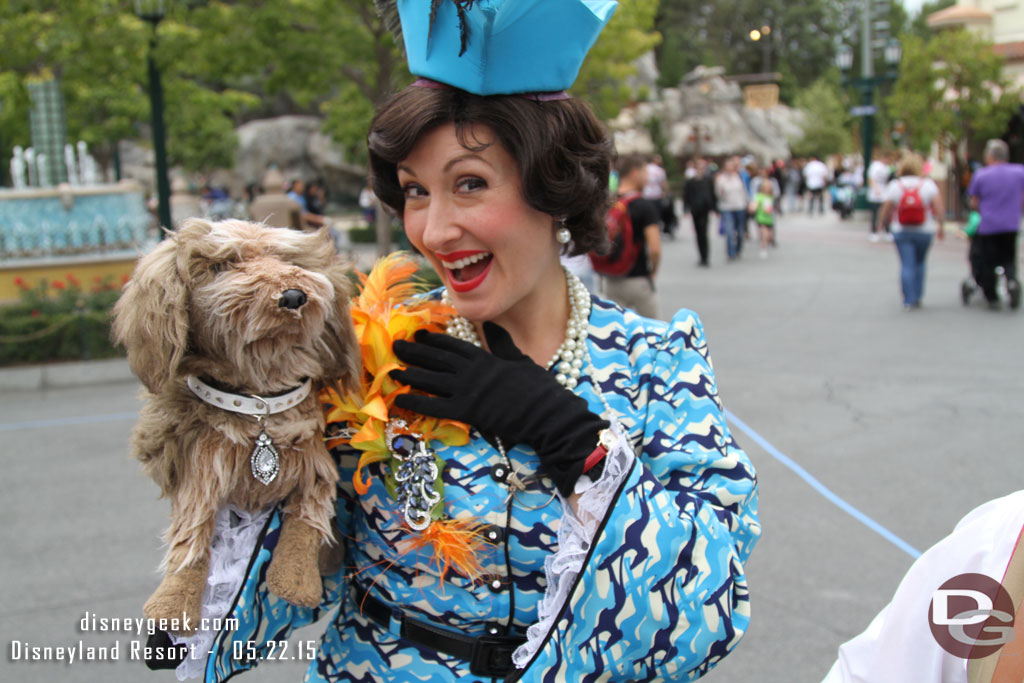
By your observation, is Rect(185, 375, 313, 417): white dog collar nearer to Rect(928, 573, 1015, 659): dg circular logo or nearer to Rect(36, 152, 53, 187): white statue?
Rect(928, 573, 1015, 659): dg circular logo

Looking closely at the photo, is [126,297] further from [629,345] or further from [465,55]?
[629,345]

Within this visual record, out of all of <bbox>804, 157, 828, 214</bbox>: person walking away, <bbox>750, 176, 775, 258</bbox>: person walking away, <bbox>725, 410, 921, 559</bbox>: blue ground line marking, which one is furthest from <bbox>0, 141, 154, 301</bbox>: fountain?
<bbox>804, 157, 828, 214</bbox>: person walking away

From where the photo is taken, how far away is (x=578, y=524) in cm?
156

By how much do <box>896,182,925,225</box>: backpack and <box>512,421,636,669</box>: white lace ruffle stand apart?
1052cm

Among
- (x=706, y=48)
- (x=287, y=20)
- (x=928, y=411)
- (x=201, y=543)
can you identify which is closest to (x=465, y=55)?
(x=201, y=543)

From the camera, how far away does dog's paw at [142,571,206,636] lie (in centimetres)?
157

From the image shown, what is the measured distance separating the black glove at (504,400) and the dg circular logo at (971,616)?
0.61 metres

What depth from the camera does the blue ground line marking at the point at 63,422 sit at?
7.65 m

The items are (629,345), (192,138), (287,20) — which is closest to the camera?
(629,345)

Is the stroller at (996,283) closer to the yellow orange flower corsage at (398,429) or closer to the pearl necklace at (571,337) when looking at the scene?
the pearl necklace at (571,337)

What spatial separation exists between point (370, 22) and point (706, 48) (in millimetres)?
55519

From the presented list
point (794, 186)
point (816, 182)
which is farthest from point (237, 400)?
point (794, 186)

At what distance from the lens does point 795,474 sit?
19.1ft

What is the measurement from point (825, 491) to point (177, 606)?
4702 millimetres
